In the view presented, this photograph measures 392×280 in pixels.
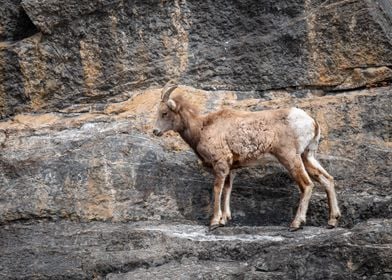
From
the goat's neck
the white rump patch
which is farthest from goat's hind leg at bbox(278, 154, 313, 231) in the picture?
the goat's neck

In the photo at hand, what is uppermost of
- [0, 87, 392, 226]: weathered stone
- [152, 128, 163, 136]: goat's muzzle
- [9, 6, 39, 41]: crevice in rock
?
[9, 6, 39, 41]: crevice in rock

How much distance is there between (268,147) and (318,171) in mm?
892

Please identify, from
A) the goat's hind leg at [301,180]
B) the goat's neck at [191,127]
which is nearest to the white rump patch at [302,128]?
the goat's hind leg at [301,180]

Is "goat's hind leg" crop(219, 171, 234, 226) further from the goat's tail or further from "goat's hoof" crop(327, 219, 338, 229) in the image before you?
"goat's hoof" crop(327, 219, 338, 229)

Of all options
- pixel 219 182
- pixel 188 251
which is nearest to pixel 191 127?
pixel 219 182

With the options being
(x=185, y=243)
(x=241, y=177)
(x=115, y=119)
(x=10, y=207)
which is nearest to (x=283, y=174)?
(x=241, y=177)

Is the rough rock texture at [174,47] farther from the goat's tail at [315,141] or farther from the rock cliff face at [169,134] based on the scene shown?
the goat's tail at [315,141]

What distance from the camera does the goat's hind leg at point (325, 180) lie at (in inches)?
481

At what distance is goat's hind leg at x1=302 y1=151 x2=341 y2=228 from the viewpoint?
40.1ft

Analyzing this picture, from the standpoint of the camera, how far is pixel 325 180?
1247 cm

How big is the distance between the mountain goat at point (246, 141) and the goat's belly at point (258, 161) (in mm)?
16

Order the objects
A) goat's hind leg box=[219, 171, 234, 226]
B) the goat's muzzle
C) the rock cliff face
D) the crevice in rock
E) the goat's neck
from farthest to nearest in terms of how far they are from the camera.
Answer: the crevice in rock
the goat's muzzle
the goat's neck
goat's hind leg box=[219, 171, 234, 226]
the rock cliff face

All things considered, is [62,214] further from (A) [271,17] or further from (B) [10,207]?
(A) [271,17]

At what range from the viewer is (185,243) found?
1193 cm
